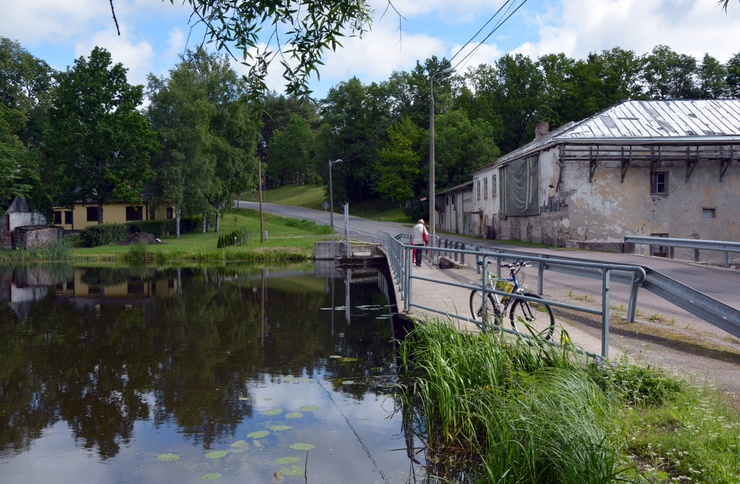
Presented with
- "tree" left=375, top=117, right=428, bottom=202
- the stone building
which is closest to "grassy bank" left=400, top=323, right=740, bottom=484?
the stone building

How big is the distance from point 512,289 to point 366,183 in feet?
242

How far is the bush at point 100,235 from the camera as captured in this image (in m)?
45.5

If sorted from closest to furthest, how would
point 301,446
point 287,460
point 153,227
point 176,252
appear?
point 287,460 → point 301,446 → point 176,252 → point 153,227

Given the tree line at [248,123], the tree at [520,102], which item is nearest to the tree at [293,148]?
the tree line at [248,123]

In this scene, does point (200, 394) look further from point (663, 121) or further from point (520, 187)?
point (520, 187)

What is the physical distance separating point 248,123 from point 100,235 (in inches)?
698

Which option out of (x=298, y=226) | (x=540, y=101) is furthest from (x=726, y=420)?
(x=540, y=101)

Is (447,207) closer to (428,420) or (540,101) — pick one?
(540,101)

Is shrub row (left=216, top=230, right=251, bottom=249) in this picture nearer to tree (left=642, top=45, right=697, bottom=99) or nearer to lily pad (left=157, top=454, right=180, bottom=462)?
lily pad (left=157, top=454, right=180, bottom=462)

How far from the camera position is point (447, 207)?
64000mm

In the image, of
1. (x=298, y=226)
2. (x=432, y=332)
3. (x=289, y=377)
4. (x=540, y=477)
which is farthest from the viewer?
(x=298, y=226)

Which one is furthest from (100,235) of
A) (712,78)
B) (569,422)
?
(712,78)

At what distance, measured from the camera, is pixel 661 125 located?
3556cm

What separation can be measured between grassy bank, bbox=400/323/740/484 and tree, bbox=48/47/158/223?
43.8 metres
